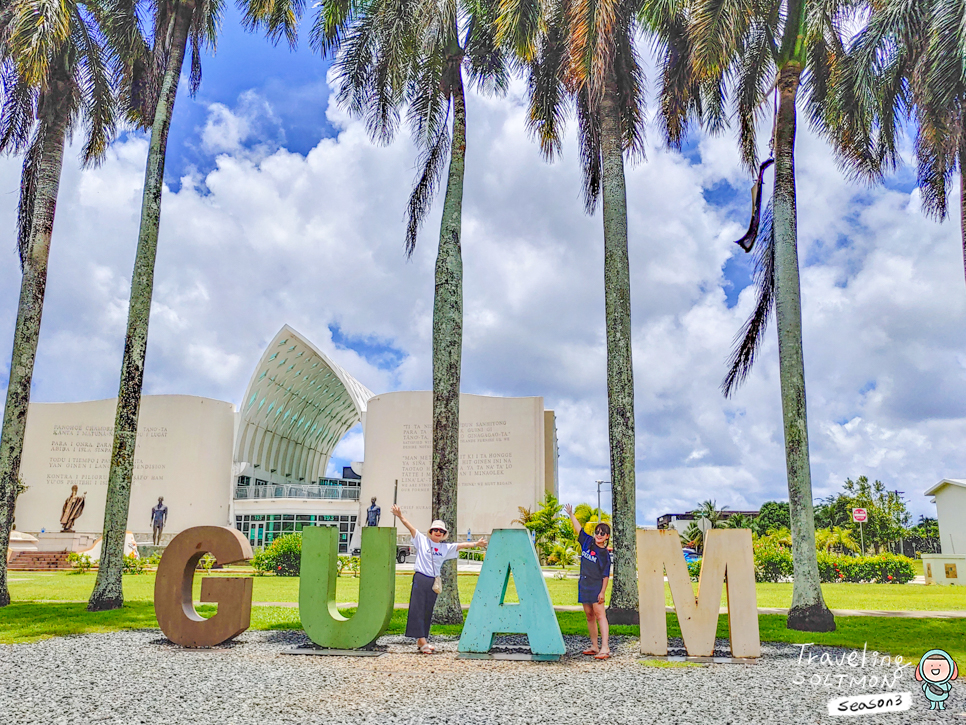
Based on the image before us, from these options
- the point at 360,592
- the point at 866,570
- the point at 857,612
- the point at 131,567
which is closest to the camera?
the point at 360,592

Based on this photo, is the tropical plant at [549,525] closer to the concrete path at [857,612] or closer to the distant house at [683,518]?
the concrete path at [857,612]

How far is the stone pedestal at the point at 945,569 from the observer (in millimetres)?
22656

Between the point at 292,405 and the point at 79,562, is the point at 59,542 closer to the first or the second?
the point at 79,562

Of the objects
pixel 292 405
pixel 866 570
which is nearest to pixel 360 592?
pixel 866 570

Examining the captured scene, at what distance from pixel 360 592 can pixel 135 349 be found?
7.09m

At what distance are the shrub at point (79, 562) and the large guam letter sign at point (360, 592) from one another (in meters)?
18.3

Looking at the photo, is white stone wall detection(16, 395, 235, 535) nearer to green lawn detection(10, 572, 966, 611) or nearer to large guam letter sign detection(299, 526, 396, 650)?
green lawn detection(10, 572, 966, 611)

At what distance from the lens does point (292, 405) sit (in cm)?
5441

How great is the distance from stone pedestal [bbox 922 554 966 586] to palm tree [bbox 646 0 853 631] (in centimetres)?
1456

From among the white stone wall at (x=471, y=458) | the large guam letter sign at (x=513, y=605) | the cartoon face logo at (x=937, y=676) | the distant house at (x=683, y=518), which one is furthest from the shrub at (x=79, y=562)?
the distant house at (x=683, y=518)

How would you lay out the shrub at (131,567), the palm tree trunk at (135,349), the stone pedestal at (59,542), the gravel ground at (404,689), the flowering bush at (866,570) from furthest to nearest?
the stone pedestal at (59,542) → the shrub at (131,567) → the flowering bush at (866,570) → the palm tree trunk at (135,349) → the gravel ground at (404,689)

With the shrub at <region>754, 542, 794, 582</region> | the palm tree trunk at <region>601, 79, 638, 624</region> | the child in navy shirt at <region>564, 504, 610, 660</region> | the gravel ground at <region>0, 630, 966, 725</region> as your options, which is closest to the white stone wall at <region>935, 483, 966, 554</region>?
the shrub at <region>754, 542, 794, 582</region>

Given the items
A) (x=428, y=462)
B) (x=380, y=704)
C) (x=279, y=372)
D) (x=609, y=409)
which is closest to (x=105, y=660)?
(x=380, y=704)

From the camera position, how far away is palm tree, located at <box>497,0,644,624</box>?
430 inches
